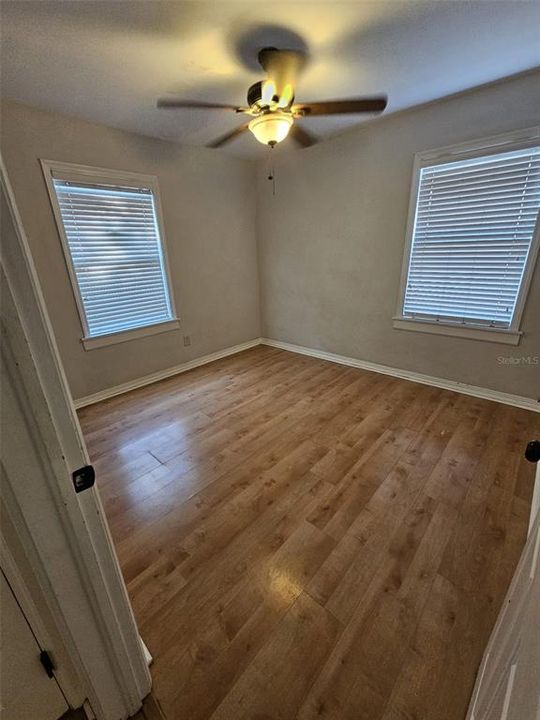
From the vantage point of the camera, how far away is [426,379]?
3080mm

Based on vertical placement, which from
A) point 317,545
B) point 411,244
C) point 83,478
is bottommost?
point 317,545

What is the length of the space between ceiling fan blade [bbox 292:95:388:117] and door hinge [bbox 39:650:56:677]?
8.96 feet

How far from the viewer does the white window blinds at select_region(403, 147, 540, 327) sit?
2.26m

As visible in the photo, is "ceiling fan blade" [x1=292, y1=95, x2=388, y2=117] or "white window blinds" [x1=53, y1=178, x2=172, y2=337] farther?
"white window blinds" [x1=53, y1=178, x2=172, y2=337]

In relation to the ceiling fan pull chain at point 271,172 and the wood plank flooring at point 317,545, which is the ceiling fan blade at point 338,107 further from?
the wood plank flooring at point 317,545

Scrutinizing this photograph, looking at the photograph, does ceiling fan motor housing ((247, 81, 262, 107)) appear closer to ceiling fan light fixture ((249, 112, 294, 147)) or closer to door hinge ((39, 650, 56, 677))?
ceiling fan light fixture ((249, 112, 294, 147))

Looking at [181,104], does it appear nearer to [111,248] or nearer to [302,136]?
[302,136]

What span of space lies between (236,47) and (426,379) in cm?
307

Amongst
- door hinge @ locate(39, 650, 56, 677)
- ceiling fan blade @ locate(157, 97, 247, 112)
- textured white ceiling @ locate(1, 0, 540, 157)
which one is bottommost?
door hinge @ locate(39, 650, 56, 677)

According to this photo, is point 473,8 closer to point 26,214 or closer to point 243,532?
point 243,532

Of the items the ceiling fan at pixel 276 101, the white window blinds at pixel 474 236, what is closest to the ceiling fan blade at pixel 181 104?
the ceiling fan at pixel 276 101

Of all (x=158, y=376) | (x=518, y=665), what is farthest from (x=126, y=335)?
(x=518, y=665)

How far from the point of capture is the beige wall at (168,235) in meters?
2.30

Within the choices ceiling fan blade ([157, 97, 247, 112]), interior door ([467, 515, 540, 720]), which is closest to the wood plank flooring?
interior door ([467, 515, 540, 720])
